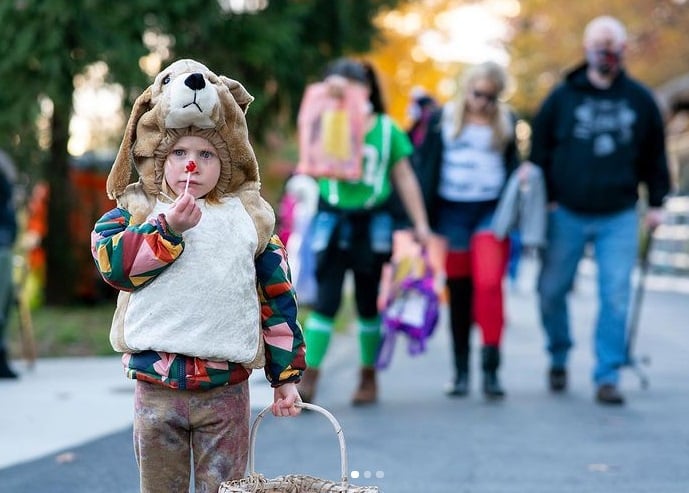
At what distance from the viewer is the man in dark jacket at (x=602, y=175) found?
797 cm

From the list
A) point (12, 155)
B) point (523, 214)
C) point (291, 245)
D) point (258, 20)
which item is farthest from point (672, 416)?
point (12, 155)

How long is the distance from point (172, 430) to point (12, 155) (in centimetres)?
1126

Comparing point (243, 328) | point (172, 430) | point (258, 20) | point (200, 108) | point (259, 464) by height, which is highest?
point (258, 20)

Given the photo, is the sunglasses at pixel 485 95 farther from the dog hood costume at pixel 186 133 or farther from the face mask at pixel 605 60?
the dog hood costume at pixel 186 133

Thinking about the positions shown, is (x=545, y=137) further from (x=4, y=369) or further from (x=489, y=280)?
(x=4, y=369)

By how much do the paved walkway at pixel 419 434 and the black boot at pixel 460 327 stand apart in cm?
13

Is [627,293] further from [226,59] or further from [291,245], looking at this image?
[226,59]

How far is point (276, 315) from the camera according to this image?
12.2 feet

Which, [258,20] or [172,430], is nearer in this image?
[172,430]

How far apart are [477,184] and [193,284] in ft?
15.6

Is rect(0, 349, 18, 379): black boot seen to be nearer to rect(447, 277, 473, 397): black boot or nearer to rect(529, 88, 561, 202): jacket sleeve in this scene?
rect(447, 277, 473, 397): black boot

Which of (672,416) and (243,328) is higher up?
(243,328)

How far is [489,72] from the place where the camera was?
806cm

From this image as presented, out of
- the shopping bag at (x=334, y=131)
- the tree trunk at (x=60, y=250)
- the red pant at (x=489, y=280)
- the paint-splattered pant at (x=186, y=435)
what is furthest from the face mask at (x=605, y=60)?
the tree trunk at (x=60, y=250)
